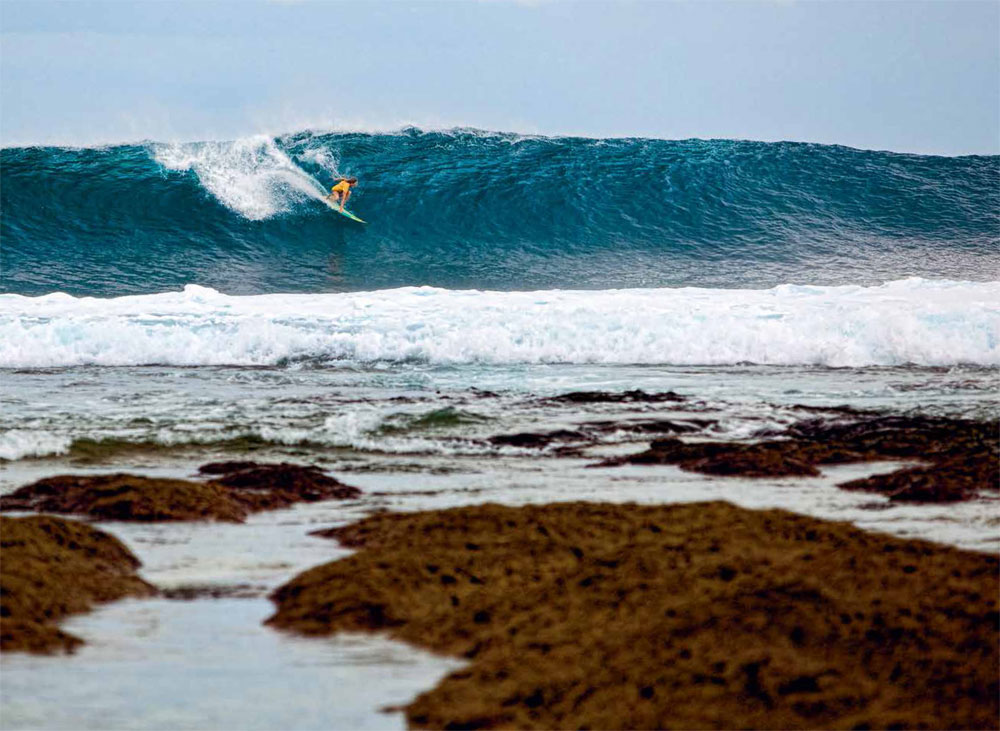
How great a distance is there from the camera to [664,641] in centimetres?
351

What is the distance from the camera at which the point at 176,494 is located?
5910 millimetres

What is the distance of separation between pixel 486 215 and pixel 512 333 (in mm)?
11335

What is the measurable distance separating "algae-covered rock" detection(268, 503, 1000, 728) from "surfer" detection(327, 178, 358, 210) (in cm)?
2021

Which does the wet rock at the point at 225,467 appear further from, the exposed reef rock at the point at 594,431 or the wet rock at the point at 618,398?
the wet rock at the point at 618,398

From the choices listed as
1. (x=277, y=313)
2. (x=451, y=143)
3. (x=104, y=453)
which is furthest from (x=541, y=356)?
(x=451, y=143)

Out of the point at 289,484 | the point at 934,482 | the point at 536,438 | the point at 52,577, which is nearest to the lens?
the point at 52,577

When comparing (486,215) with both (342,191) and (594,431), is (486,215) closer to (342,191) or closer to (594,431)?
(342,191)

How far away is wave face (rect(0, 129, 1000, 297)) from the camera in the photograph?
872 inches

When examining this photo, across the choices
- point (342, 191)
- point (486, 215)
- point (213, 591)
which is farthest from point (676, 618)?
point (342, 191)

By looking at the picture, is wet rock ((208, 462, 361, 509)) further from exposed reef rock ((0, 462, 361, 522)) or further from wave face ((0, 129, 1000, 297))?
wave face ((0, 129, 1000, 297))

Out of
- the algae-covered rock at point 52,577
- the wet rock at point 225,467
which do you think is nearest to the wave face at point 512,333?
the wet rock at point 225,467

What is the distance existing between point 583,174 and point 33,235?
10.8 metres

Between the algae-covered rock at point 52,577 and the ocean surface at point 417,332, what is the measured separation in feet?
0.43

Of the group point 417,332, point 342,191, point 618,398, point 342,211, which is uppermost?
point 342,191
